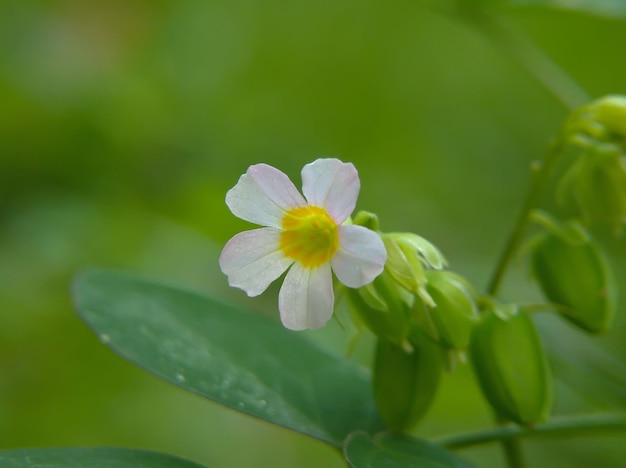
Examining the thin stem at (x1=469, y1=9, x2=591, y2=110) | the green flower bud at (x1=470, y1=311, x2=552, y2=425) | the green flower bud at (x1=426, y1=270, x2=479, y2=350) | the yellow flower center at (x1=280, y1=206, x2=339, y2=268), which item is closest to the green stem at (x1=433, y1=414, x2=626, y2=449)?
the green flower bud at (x1=470, y1=311, x2=552, y2=425)

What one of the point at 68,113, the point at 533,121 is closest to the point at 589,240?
the point at 68,113

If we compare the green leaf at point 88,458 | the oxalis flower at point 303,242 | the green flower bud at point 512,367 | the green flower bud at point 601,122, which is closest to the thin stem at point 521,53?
the green flower bud at point 601,122

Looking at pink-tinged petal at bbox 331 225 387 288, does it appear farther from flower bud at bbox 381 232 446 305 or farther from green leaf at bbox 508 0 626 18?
green leaf at bbox 508 0 626 18

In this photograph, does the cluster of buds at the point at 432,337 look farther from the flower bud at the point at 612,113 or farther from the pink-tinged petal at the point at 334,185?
the flower bud at the point at 612,113

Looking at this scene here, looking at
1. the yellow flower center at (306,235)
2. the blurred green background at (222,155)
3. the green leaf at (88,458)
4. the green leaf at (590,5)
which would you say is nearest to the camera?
the green leaf at (88,458)

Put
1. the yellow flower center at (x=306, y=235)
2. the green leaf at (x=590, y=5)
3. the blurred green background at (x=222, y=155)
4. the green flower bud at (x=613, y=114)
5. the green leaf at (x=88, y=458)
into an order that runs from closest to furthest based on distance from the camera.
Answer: the green leaf at (x=88, y=458)
the yellow flower center at (x=306, y=235)
the green flower bud at (x=613, y=114)
the green leaf at (x=590, y=5)
the blurred green background at (x=222, y=155)
